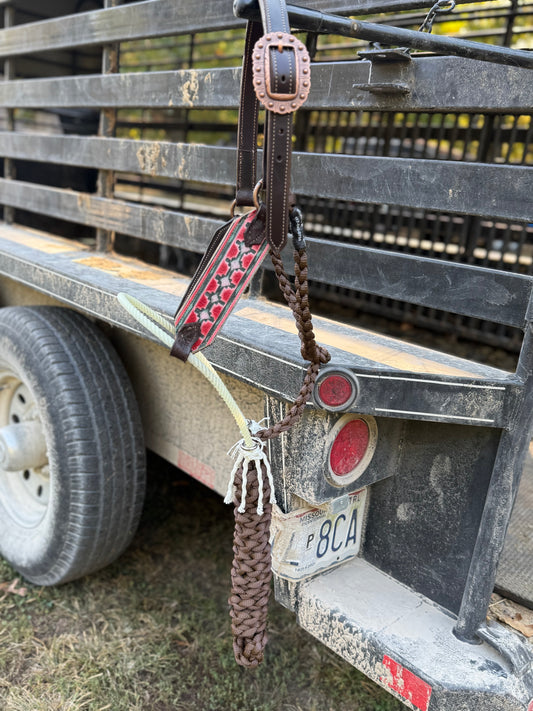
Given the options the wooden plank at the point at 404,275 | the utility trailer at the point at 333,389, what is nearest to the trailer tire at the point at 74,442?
the utility trailer at the point at 333,389

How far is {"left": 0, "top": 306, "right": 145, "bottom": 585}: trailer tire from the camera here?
7.05 ft

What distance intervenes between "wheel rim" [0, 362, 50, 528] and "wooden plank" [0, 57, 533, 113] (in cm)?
116

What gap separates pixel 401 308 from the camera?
4.23 metres

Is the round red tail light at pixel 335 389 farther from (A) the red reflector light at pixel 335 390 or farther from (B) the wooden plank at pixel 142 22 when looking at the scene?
(B) the wooden plank at pixel 142 22

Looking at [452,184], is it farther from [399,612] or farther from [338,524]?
[399,612]

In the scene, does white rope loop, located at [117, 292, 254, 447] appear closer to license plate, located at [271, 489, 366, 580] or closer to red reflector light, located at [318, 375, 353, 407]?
red reflector light, located at [318, 375, 353, 407]

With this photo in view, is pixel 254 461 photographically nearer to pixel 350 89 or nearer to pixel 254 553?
pixel 254 553

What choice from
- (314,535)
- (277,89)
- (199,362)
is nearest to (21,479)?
(314,535)

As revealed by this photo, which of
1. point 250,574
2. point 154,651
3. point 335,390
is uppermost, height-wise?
point 335,390

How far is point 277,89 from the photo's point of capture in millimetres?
1043

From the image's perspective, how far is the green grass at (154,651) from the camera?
208 cm

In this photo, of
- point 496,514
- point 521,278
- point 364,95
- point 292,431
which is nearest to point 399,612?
point 496,514

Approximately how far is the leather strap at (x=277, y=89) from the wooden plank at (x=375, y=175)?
458 mm

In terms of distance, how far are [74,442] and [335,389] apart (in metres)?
1.13
